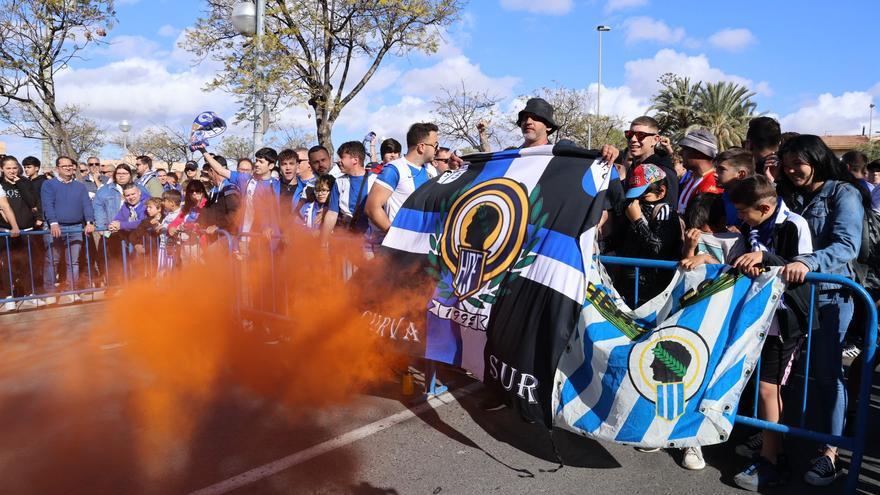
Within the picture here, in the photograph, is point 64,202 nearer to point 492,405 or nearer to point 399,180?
point 399,180

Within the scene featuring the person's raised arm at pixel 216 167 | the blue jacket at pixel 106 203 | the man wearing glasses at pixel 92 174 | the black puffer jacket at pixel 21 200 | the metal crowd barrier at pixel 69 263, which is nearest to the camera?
the person's raised arm at pixel 216 167

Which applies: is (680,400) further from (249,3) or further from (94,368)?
(249,3)

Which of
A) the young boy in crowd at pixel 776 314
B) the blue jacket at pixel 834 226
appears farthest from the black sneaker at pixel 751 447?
the blue jacket at pixel 834 226

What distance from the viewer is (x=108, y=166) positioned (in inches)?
473

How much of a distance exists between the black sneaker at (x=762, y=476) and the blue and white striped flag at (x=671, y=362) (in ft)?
1.71

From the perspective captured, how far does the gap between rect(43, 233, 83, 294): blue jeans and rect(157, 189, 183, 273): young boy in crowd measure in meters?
1.81

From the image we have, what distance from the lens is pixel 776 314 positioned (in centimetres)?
355

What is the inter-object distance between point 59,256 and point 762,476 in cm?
993

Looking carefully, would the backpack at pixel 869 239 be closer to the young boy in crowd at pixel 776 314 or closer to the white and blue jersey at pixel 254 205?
the young boy in crowd at pixel 776 314

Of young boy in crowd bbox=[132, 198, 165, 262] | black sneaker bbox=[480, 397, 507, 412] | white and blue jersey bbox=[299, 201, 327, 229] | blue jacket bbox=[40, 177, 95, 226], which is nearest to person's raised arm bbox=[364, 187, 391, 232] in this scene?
white and blue jersey bbox=[299, 201, 327, 229]

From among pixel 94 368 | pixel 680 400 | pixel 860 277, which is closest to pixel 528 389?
pixel 680 400

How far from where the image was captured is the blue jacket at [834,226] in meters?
3.49

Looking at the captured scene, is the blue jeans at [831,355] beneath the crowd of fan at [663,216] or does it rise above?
beneath

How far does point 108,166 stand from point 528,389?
11331 millimetres
